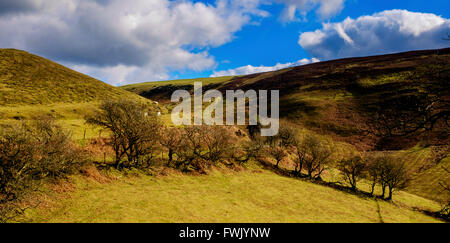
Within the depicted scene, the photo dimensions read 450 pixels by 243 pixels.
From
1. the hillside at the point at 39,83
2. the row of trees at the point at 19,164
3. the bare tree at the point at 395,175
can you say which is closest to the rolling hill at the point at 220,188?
the hillside at the point at 39,83

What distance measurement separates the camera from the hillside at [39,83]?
70938mm

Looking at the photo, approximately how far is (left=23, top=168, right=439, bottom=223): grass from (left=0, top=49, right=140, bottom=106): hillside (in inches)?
2472

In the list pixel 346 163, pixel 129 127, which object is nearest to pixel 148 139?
pixel 129 127

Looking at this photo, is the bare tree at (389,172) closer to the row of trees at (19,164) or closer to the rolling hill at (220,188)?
the rolling hill at (220,188)

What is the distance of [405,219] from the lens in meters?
28.4

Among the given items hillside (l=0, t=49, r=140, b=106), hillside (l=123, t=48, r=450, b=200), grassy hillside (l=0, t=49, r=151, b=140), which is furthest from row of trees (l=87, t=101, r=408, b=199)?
hillside (l=0, t=49, r=140, b=106)

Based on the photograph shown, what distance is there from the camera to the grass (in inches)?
775

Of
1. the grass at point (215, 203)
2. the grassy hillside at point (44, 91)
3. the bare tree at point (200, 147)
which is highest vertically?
the grassy hillside at point (44, 91)

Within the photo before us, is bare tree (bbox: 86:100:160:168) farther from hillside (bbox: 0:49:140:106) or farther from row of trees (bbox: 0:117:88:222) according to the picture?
hillside (bbox: 0:49:140:106)

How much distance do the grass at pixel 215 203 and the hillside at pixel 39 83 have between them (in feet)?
206
